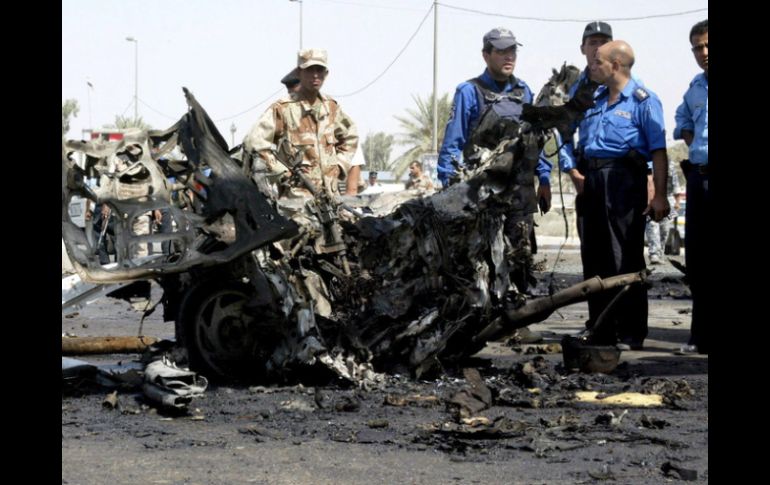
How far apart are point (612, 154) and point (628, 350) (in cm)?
145

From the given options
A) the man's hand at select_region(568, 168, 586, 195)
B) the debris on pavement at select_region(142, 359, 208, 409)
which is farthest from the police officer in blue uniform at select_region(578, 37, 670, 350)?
the debris on pavement at select_region(142, 359, 208, 409)

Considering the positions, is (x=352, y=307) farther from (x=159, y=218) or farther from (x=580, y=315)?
(x=580, y=315)

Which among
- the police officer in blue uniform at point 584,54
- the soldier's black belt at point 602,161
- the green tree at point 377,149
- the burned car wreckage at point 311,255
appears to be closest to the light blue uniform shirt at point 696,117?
the soldier's black belt at point 602,161

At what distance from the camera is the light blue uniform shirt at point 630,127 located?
803 cm

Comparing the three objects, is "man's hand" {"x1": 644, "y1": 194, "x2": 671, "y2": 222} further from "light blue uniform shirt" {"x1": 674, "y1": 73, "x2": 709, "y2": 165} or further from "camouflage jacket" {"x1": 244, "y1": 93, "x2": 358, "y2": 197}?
"camouflage jacket" {"x1": 244, "y1": 93, "x2": 358, "y2": 197}

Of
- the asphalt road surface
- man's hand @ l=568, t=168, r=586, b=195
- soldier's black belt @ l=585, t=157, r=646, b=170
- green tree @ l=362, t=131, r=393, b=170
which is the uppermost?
→ green tree @ l=362, t=131, r=393, b=170

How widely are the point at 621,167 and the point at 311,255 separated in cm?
262

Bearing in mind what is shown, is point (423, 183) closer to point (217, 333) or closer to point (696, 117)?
point (696, 117)

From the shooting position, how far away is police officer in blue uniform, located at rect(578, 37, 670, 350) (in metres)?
8.04

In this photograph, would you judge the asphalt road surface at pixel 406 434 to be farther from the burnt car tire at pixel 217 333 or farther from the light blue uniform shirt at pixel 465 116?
the light blue uniform shirt at pixel 465 116

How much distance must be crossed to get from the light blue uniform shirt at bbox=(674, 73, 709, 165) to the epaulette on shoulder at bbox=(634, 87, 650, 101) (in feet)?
1.06

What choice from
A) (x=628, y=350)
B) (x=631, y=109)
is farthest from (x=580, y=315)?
(x=631, y=109)

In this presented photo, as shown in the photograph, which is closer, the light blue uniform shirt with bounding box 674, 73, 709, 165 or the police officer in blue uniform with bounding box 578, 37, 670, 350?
the light blue uniform shirt with bounding box 674, 73, 709, 165

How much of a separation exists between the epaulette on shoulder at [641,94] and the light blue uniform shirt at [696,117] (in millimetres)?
323
